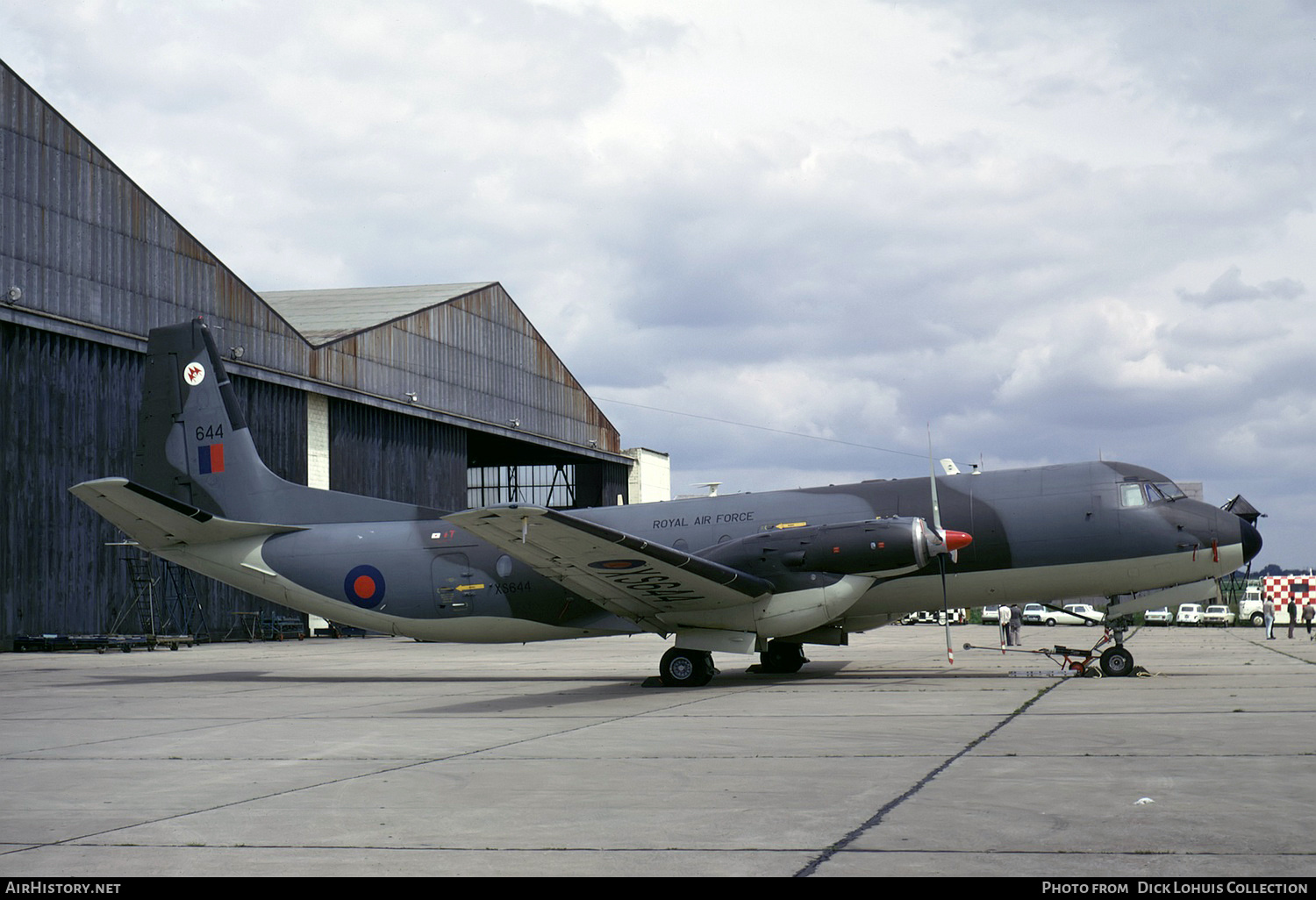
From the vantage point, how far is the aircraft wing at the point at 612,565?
17.7m

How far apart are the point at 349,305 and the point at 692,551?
44642mm

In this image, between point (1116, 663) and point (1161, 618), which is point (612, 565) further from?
point (1161, 618)

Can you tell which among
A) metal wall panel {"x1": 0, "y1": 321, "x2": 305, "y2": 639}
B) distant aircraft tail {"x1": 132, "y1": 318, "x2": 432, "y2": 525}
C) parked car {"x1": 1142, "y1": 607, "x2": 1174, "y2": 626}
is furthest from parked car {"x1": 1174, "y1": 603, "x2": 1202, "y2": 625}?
distant aircraft tail {"x1": 132, "y1": 318, "x2": 432, "y2": 525}

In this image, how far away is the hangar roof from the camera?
55562 mm

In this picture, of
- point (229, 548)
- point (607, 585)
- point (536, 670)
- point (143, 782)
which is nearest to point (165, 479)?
point (229, 548)

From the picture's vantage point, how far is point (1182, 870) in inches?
256

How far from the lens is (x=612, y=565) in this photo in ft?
63.8

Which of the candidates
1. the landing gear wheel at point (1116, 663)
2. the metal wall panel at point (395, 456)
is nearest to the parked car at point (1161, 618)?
the metal wall panel at point (395, 456)

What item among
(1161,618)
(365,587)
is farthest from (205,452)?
(1161,618)

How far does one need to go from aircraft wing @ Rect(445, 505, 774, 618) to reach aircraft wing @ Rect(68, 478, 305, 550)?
737 cm

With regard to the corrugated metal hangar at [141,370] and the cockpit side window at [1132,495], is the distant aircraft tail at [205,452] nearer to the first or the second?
the cockpit side window at [1132,495]

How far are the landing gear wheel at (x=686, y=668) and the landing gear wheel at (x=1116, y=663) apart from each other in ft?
23.5
